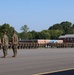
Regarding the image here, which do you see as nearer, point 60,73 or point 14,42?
point 60,73

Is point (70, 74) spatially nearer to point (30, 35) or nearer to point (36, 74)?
point (36, 74)

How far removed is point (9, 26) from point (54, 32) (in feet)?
217

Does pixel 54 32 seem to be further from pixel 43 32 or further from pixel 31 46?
pixel 31 46

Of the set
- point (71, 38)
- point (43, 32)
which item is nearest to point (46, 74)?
point (71, 38)

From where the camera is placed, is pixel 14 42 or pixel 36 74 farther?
pixel 14 42

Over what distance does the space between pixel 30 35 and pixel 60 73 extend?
18601cm

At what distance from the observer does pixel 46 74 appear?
12.1 m

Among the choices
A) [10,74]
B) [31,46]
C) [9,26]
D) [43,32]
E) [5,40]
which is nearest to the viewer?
[10,74]

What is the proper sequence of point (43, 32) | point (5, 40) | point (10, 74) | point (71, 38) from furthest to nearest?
1. point (43, 32)
2. point (71, 38)
3. point (5, 40)
4. point (10, 74)

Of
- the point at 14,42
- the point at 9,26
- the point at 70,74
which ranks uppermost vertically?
the point at 9,26

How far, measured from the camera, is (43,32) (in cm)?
18662

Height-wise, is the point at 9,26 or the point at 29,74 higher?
the point at 9,26

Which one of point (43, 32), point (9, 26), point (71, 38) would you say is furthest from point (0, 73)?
point (43, 32)

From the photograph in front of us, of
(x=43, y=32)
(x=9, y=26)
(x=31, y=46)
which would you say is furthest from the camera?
(x=43, y=32)
